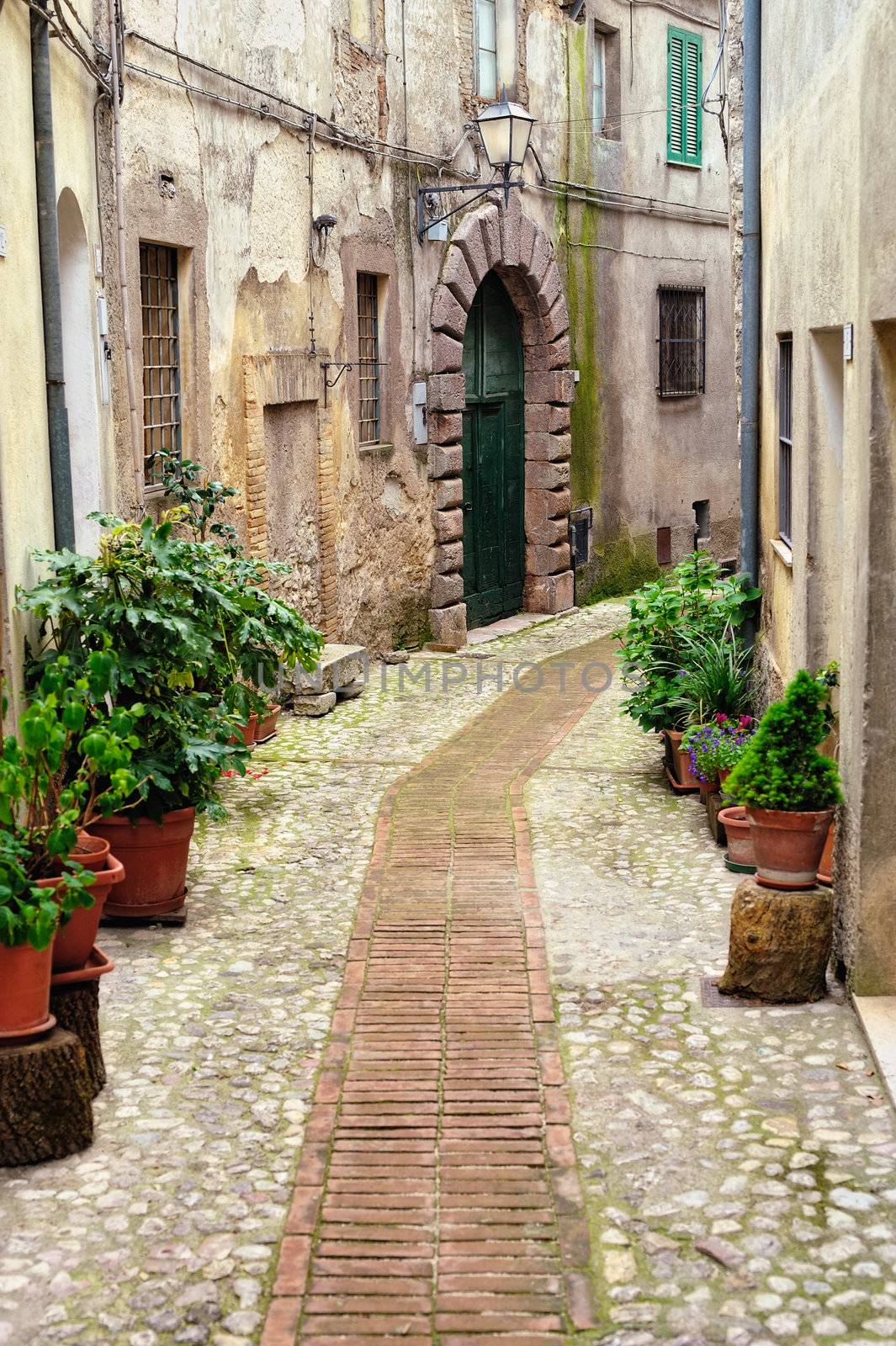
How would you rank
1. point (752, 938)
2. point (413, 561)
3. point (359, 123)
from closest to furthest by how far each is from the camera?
A: point (752, 938) < point (359, 123) < point (413, 561)

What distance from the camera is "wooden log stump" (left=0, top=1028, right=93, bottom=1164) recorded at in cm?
451

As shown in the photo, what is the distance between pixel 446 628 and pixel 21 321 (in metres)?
7.47

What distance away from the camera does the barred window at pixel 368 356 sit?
12930 mm

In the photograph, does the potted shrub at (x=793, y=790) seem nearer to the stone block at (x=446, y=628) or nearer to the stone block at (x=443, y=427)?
the stone block at (x=446, y=628)

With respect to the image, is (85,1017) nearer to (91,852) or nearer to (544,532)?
(91,852)

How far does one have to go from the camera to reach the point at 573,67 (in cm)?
1593

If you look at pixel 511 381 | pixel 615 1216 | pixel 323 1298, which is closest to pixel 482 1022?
pixel 615 1216

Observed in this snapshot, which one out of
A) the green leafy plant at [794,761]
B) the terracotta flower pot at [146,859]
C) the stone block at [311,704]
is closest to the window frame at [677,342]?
the stone block at [311,704]

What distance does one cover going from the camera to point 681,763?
8.79 m

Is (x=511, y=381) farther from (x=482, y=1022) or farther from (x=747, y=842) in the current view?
(x=482, y=1022)

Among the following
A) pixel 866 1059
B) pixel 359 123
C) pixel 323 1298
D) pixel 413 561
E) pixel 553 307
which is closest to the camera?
pixel 323 1298

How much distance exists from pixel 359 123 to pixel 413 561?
11.7ft

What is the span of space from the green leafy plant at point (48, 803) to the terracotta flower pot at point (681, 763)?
4268 millimetres

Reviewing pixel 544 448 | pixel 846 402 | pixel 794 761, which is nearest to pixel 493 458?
pixel 544 448
